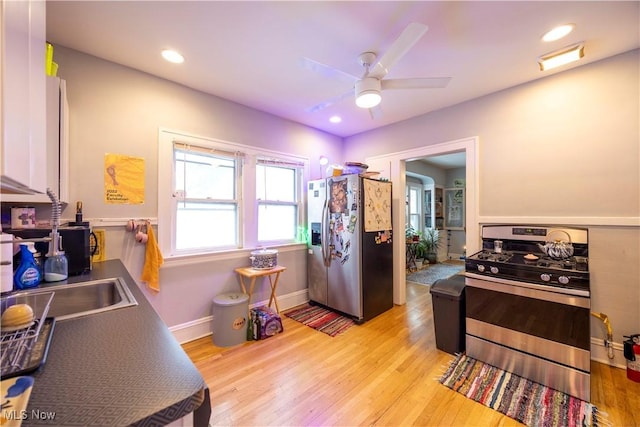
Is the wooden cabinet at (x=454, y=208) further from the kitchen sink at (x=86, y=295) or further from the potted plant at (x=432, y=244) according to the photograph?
the kitchen sink at (x=86, y=295)

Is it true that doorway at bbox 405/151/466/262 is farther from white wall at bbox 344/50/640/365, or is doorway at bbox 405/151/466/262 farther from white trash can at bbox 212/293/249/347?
white trash can at bbox 212/293/249/347

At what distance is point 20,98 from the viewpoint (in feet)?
1.96

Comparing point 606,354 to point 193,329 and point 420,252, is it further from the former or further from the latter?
point 420,252

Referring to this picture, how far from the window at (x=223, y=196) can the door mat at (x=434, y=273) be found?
8.91 ft

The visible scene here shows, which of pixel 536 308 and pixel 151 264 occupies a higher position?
pixel 151 264

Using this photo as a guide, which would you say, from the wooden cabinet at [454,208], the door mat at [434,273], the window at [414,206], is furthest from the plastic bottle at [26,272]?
the wooden cabinet at [454,208]

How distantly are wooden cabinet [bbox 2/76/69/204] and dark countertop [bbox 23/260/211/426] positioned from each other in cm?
104

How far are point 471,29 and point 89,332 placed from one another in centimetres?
264

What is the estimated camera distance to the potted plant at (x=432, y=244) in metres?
6.24

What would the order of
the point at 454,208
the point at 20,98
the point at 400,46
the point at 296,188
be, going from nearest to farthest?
the point at 20,98 < the point at 400,46 < the point at 296,188 < the point at 454,208

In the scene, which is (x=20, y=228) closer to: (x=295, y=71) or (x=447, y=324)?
(x=295, y=71)

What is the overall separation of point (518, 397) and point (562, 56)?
258 centimetres

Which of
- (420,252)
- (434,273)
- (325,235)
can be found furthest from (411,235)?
(325,235)

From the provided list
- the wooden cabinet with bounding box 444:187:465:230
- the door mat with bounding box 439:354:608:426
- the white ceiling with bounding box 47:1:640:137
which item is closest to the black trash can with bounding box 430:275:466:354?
the door mat with bounding box 439:354:608:426
